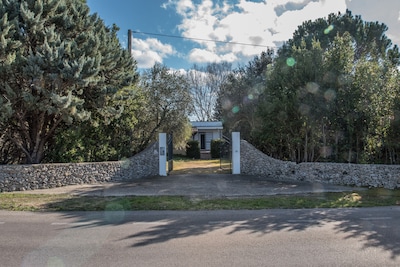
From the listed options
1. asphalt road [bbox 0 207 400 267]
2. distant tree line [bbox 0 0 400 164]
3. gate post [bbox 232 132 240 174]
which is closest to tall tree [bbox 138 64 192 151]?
distant tree line [bbox 0 0 400 164]

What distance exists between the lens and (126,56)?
553 inches

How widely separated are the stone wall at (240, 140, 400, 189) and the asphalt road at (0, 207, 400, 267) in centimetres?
394

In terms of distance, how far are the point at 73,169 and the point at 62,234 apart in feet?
21.8

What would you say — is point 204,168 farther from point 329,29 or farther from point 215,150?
point 329,29

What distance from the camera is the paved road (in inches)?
393

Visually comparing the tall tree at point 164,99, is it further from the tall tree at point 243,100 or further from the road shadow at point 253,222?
the road shadow at point 253,222

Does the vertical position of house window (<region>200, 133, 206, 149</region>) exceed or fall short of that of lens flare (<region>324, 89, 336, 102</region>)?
it falls short

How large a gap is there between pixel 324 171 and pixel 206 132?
20233 mm

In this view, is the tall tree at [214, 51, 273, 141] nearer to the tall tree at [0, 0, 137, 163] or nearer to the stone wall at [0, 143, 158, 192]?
the stone wall at [0, 143, 158, 192]

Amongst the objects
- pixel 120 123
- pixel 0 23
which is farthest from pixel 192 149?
pixel 0 23

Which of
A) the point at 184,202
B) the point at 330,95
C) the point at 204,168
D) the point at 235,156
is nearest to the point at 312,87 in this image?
the point at 330,95

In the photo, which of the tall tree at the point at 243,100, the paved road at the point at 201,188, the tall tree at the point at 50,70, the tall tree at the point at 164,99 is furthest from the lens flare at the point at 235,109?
the tall tree at the point at 50,70

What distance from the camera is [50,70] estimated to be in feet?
34.3

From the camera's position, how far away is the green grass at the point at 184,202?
26.0 ft
